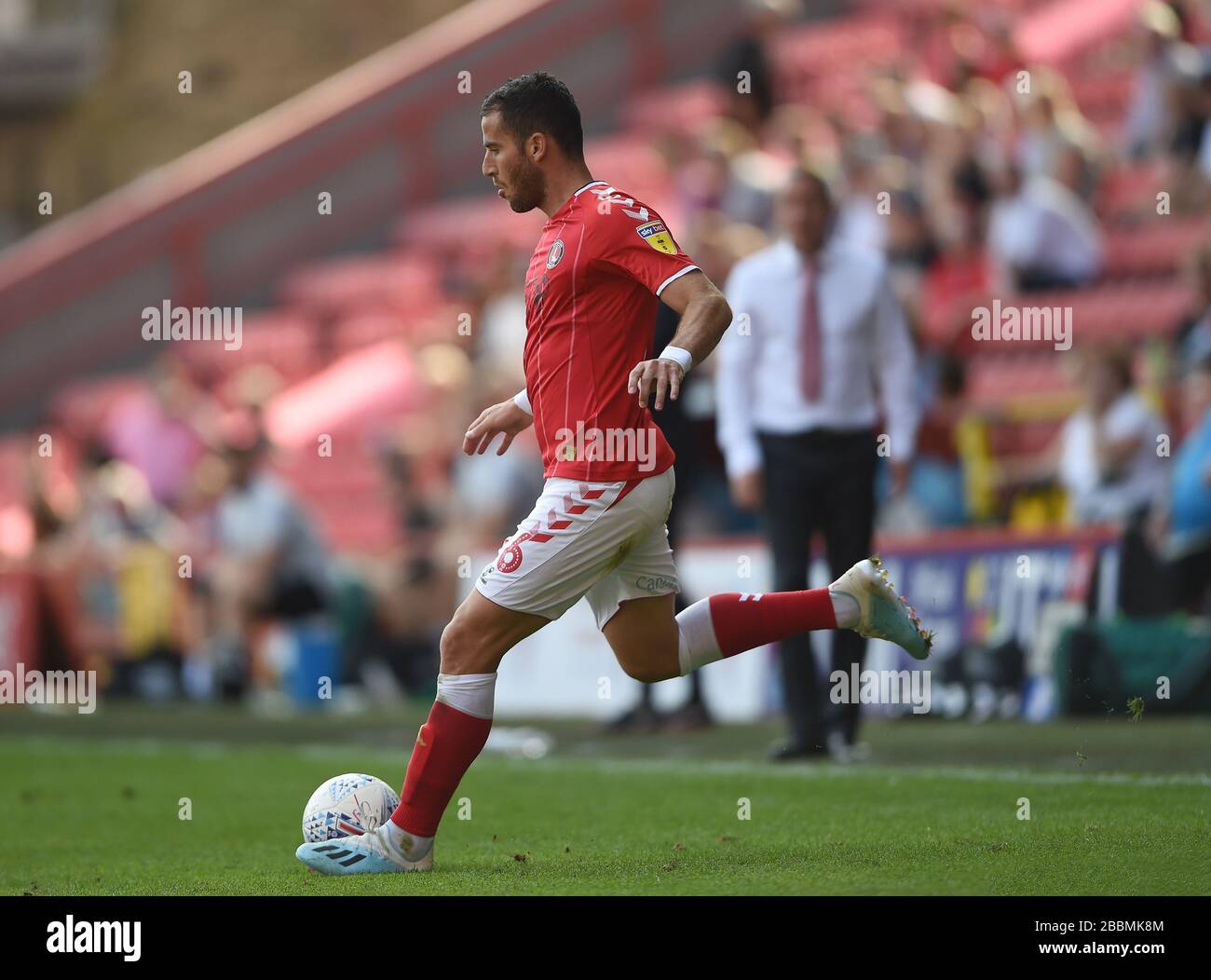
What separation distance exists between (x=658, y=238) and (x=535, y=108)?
1.90 feet

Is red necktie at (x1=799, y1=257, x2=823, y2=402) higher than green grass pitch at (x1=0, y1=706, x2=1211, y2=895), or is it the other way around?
red necktie at (x1=799, y1=257, x2=823, y2=402)

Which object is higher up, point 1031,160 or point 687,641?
point 1031,160

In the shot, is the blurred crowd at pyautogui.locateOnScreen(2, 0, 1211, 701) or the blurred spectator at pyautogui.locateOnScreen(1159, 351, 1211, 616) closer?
the blurred spectator at pyautogui.locateOnScreen(1159, 351, 1211, 616)

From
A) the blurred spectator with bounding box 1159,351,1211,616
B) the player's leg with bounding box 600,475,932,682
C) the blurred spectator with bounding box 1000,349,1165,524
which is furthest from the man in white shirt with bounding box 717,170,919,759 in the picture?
the player's leg with bounding box 600,475,932,682

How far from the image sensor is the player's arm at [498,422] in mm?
6742

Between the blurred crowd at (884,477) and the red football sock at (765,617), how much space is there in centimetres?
463

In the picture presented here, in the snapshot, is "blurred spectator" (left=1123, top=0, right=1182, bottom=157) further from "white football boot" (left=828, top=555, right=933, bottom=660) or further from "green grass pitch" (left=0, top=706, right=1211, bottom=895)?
"white football boot" (left=828, top=555, right=933, bottom=660)

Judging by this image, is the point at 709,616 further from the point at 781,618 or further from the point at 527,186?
the point at 527,186

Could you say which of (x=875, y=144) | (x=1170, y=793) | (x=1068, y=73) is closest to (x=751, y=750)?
(x=1170, y=793)

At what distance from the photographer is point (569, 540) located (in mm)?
6238

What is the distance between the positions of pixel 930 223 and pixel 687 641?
9401mm

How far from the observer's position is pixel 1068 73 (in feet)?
60.2

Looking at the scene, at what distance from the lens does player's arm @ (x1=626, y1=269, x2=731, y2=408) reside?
19.1 ft

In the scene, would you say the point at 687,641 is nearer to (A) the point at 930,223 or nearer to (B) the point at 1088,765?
(B) the point at 1088,765
